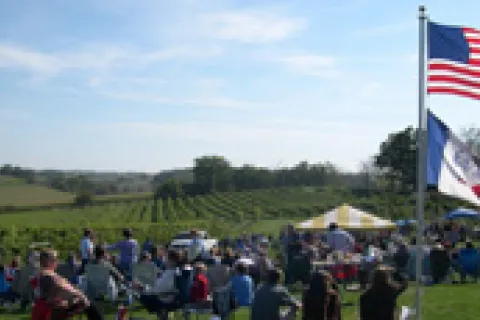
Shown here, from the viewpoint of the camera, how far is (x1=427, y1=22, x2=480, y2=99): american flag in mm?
7492

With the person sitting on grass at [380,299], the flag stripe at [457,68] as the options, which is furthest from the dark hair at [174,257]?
the flag stripe at [457,68]

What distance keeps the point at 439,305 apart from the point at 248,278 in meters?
3.57

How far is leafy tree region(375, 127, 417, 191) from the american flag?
58.3 meters

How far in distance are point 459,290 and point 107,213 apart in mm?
44194

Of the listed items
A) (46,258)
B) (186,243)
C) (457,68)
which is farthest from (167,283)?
(186,243)

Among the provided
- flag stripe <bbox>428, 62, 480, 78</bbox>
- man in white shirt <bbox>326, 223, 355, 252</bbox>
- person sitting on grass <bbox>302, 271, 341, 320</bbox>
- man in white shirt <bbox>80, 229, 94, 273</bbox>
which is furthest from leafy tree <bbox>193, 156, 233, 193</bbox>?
person sitting on grass <bbox>302, 271, 341, 320</bbox>

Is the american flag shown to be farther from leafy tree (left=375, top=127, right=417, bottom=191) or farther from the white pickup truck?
leafy tree (left=375, top=127, right=417, bottom=191)

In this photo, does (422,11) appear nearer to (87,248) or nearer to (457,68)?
(457,68)

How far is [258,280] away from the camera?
525 inches

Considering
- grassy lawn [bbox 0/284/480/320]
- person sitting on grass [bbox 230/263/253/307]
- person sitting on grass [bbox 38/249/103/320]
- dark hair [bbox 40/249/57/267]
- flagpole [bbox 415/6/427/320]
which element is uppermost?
flagpole [bbox 415/6/427/320]

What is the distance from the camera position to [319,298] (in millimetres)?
6473

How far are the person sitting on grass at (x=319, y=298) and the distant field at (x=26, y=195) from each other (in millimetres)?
58879

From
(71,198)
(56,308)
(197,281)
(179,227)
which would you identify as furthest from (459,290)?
(71,198)

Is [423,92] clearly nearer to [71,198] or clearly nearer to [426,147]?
[426,147]
